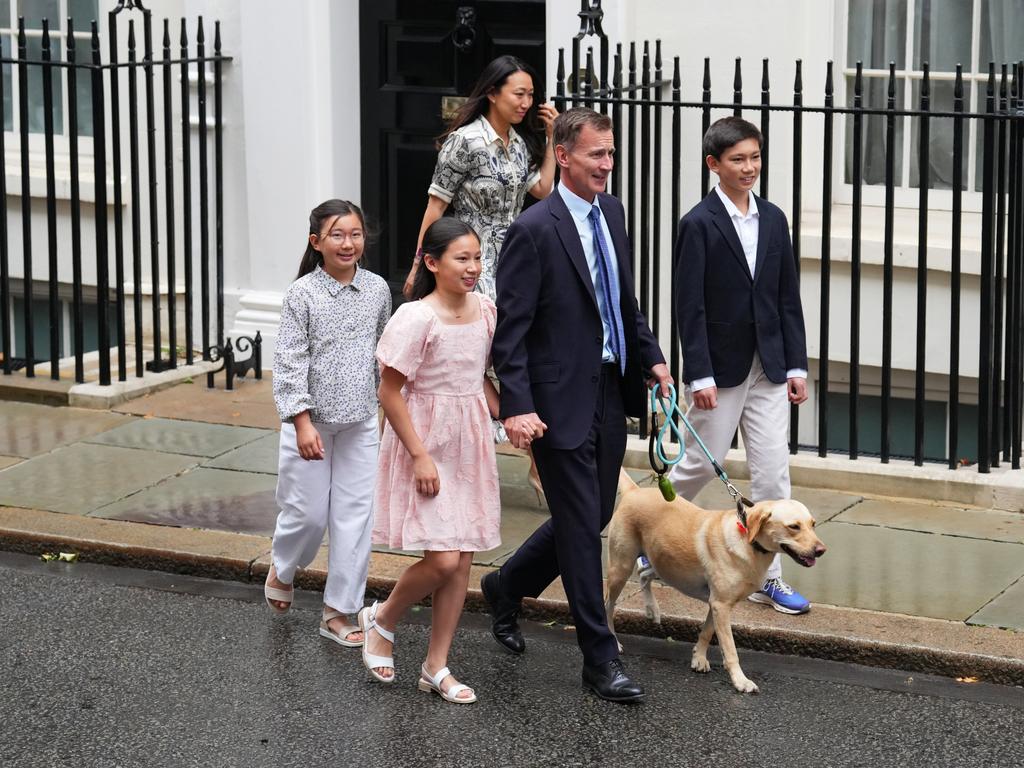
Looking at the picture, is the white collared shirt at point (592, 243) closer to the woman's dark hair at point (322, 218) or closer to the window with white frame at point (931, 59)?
the woman's dark hair at point (322, 218)

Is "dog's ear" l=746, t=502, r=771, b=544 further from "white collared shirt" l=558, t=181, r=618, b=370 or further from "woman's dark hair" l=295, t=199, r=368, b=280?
"woman's dark hair" l=295, t=199, r=368, b=280

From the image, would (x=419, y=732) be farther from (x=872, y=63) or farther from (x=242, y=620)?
(x=872, y=63)

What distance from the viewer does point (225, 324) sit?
407 inches

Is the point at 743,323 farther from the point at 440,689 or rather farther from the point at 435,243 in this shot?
the point at 440,689

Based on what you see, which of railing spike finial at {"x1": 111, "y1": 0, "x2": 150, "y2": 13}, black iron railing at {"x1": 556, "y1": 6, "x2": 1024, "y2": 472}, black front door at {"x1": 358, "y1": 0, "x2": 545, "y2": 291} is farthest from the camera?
black front door at {"x1": 358, "y1": 0, "x2": 545, "y2": 291}

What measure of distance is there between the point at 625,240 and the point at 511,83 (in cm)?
164

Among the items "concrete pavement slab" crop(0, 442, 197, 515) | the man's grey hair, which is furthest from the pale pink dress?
"concrete pavement slab" crop(0, 442, 197, 515)

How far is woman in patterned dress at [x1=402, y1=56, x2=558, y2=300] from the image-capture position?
7.16 meters

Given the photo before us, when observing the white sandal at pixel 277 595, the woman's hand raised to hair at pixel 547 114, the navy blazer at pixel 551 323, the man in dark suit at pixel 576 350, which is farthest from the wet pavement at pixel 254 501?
the woman's hand raised to hair at pixel 547 114

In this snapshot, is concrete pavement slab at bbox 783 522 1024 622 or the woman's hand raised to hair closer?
concrete pavement slab at bbox 783 522 1024 622

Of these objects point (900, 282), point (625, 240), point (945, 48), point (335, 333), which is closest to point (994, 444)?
point (900, 282)

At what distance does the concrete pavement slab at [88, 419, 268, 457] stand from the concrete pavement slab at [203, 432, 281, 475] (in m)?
0.06

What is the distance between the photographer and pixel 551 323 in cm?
555

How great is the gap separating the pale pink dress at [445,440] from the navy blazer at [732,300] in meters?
0.91
